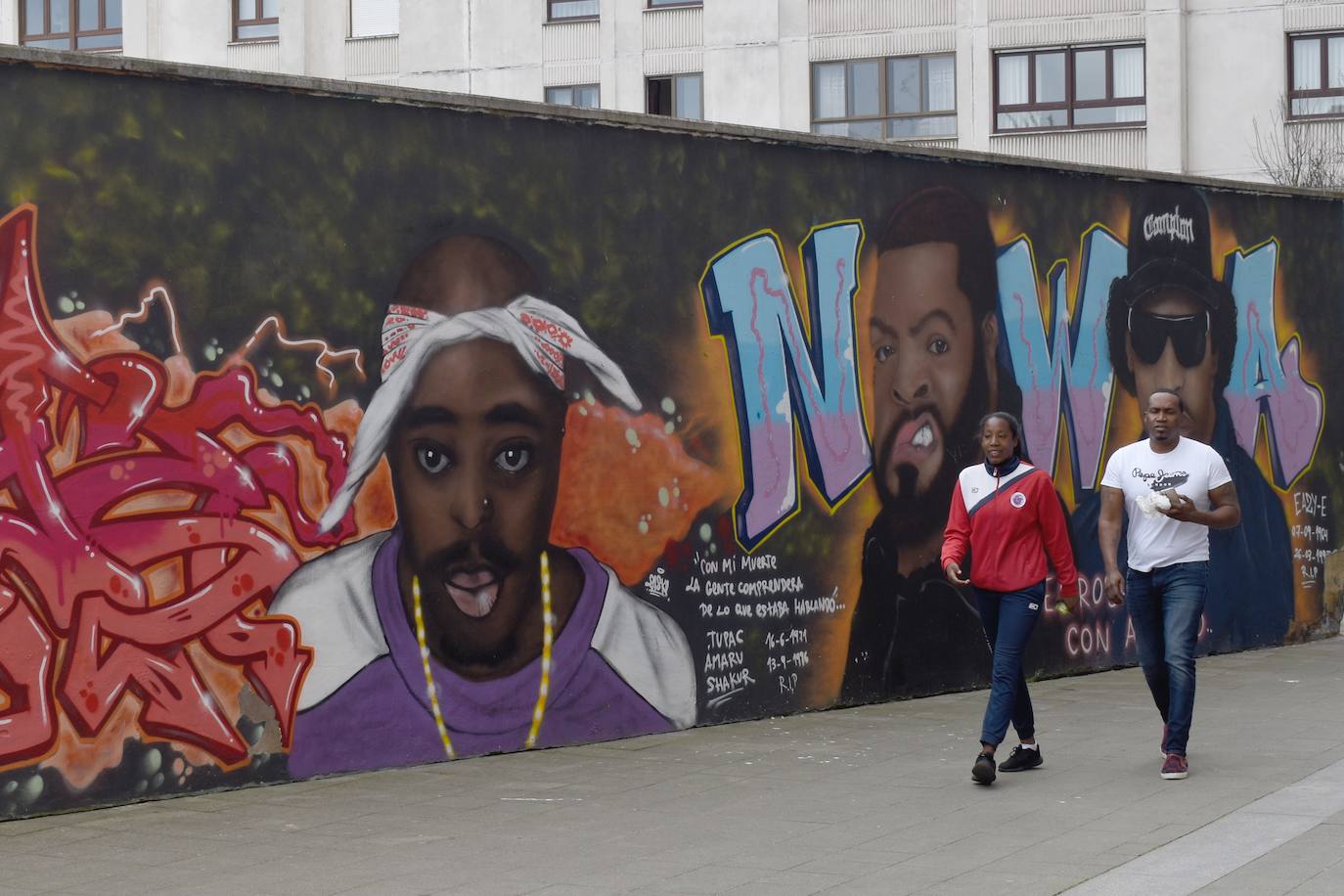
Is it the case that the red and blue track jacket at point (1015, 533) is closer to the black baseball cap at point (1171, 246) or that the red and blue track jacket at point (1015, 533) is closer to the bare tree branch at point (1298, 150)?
the black baseball cap at point (1171, 246)

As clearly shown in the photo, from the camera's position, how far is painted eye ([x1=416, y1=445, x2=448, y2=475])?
8656 millimetres

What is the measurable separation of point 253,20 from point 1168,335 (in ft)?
107

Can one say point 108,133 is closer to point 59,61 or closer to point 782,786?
point 59,61

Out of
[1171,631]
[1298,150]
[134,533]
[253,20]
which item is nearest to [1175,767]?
[1171,631]

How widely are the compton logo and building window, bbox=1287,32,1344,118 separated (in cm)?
2440

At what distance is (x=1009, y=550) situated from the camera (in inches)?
324

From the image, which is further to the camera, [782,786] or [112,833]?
[782,786]

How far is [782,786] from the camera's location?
806cm

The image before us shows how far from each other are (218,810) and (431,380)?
7.38 ft

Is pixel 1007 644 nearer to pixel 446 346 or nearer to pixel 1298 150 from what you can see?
pixel 446 346

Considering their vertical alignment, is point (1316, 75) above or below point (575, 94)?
below

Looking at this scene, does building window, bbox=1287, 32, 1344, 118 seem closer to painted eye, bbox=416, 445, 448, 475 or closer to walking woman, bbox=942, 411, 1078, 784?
walking woman, bbox=942, 411, 1078, 784

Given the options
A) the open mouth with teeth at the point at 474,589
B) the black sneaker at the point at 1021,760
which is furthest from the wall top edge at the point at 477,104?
the black sneaker at the point at 1021,760

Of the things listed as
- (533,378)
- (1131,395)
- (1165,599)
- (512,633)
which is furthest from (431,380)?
(1131,395)
